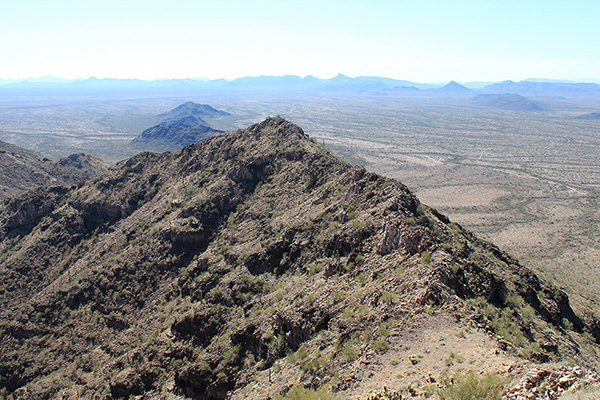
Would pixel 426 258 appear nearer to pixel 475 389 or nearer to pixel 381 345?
pixel 381 345

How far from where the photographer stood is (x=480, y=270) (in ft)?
63.6

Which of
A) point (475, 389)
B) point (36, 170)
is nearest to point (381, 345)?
point (475, 389)

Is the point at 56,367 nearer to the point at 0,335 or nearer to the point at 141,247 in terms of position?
the point at 0,335

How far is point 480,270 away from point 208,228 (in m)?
24.9

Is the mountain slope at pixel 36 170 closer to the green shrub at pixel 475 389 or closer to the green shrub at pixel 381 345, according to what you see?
the green shrub at pixel 381 345

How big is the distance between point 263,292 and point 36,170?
112 m

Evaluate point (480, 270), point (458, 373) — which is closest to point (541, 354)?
point (458, 373)

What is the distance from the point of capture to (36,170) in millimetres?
106812

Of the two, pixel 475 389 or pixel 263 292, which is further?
pixel 263 292

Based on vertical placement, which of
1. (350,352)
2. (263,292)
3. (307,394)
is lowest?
(263,292)

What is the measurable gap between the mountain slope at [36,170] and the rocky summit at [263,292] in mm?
62879

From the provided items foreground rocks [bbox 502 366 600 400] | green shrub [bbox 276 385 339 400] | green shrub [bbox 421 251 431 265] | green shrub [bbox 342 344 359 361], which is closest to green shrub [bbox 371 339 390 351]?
green shrub [bbox 342 344 359 361]

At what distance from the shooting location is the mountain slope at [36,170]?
96.8 meters

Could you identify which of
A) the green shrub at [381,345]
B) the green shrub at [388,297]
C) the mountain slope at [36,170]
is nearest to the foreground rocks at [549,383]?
Answer: the green shrub at [381,345]
